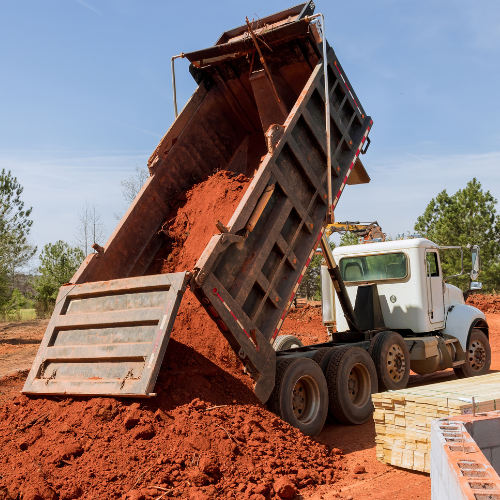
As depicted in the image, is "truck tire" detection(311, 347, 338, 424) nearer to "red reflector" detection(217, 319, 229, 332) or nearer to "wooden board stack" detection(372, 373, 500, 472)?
"wooden board stack" detection(372, 373, 500, 472)

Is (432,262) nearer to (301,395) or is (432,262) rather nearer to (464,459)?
(301,395)

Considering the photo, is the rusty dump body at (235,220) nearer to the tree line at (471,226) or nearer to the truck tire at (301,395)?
the truck tire at (301,395)

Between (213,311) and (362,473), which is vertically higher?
(213,311)

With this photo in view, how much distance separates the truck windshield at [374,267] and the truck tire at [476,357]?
2.20 m

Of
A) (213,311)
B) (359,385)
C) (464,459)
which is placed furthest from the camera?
(359,385)

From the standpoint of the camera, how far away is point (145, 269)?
650cm

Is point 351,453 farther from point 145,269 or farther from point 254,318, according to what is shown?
point 145,269

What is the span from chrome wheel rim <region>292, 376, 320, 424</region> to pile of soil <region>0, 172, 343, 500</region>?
56cm

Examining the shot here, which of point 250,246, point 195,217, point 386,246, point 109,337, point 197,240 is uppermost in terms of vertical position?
point 195,217

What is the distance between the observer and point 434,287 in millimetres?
8547

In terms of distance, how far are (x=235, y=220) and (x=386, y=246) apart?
4193mm

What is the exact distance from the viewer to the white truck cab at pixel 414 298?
26.9 ft

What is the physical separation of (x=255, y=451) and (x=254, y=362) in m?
0.93

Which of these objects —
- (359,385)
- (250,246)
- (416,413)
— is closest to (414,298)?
(359,385)
